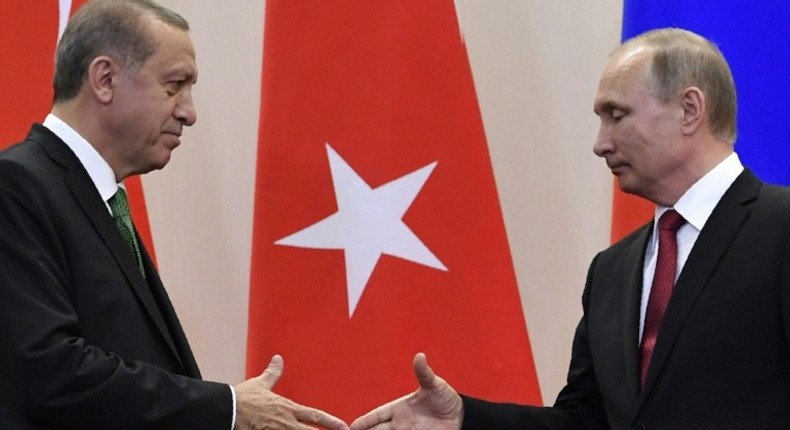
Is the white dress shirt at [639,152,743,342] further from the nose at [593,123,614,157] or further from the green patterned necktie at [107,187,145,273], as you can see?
A: the green patterned necktie at [107,187,145,273]

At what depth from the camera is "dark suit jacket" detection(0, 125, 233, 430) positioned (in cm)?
229

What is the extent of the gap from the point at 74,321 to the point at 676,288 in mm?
1140

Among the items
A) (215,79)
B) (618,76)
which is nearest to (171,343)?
(618,76)

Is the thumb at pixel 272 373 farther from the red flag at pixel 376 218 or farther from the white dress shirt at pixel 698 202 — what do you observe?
the red flag at pixel 376 218

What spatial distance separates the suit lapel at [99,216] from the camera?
2.47 meters

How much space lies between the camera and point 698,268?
8.29 ft

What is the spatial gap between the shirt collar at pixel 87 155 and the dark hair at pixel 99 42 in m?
0.07

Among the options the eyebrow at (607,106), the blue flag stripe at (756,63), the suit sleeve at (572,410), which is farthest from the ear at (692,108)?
the blue flag stripe at (756,63)

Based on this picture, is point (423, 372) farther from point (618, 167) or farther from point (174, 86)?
point (174, 86)

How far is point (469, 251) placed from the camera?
3535mm

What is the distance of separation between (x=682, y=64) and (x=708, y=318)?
22.0 inches

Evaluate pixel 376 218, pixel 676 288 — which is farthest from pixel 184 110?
pixel 676 288

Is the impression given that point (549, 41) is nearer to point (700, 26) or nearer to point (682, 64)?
point (700, 26)

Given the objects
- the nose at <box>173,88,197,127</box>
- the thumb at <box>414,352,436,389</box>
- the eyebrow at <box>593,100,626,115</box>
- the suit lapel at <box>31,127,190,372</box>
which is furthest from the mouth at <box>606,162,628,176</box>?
the suit lapel at <box>31,127,190,372</box>
